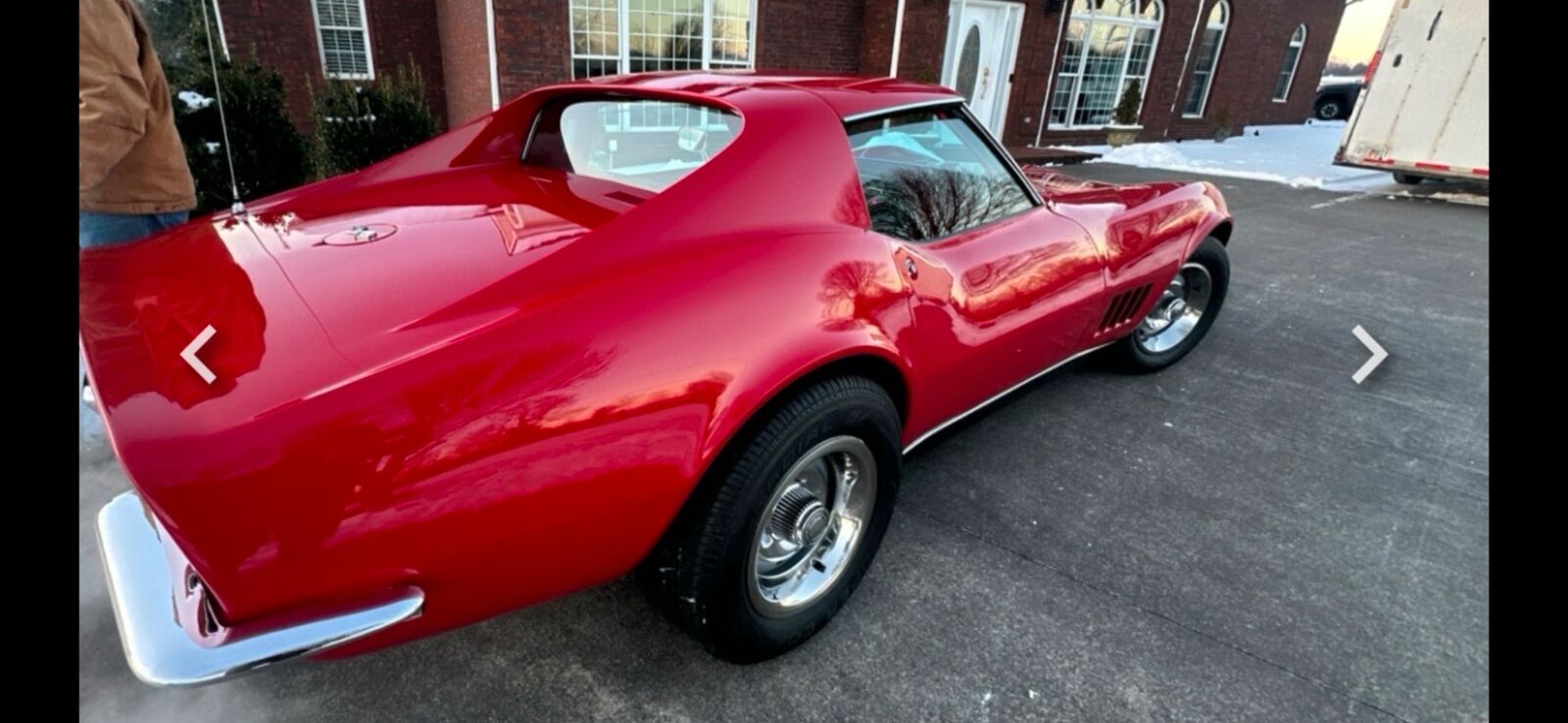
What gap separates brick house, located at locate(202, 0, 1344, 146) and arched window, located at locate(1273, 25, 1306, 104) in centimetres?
381

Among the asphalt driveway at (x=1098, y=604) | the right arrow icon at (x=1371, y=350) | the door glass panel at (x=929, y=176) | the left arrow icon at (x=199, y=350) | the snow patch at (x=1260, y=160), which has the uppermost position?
the door glass panel at (x=929, y=176)

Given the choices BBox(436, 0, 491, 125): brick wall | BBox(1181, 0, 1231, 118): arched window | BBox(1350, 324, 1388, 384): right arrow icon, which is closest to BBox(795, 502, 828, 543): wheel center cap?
BBox(1350, 324, 1388, 384): right arrow icon

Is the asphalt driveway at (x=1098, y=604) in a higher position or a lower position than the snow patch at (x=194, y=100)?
lower

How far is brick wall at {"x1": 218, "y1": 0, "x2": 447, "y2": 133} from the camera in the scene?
7980 mm

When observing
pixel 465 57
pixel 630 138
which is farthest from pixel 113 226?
pixel 465 57

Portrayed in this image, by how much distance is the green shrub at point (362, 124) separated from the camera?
536 centimetres

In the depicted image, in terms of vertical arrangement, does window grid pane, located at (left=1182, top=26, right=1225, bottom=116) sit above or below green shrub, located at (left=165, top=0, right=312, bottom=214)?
above

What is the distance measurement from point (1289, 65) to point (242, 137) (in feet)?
73.6

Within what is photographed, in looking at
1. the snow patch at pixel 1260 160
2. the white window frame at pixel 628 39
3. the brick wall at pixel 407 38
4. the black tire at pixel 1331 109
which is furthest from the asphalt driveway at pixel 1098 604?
the black tire at pixel 1331 109

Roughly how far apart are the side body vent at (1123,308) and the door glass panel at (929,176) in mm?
683

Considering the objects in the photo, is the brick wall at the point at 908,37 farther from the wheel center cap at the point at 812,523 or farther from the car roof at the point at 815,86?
the wheel center cap at the point at 812,523

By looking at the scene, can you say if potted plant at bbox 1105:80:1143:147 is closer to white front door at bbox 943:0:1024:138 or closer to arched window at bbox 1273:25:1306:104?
white front door at bbox 943:0:1024:138

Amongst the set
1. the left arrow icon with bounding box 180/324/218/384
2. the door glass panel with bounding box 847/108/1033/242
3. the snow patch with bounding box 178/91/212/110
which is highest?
the door glass panel with bounding box 847/108/1033/242
